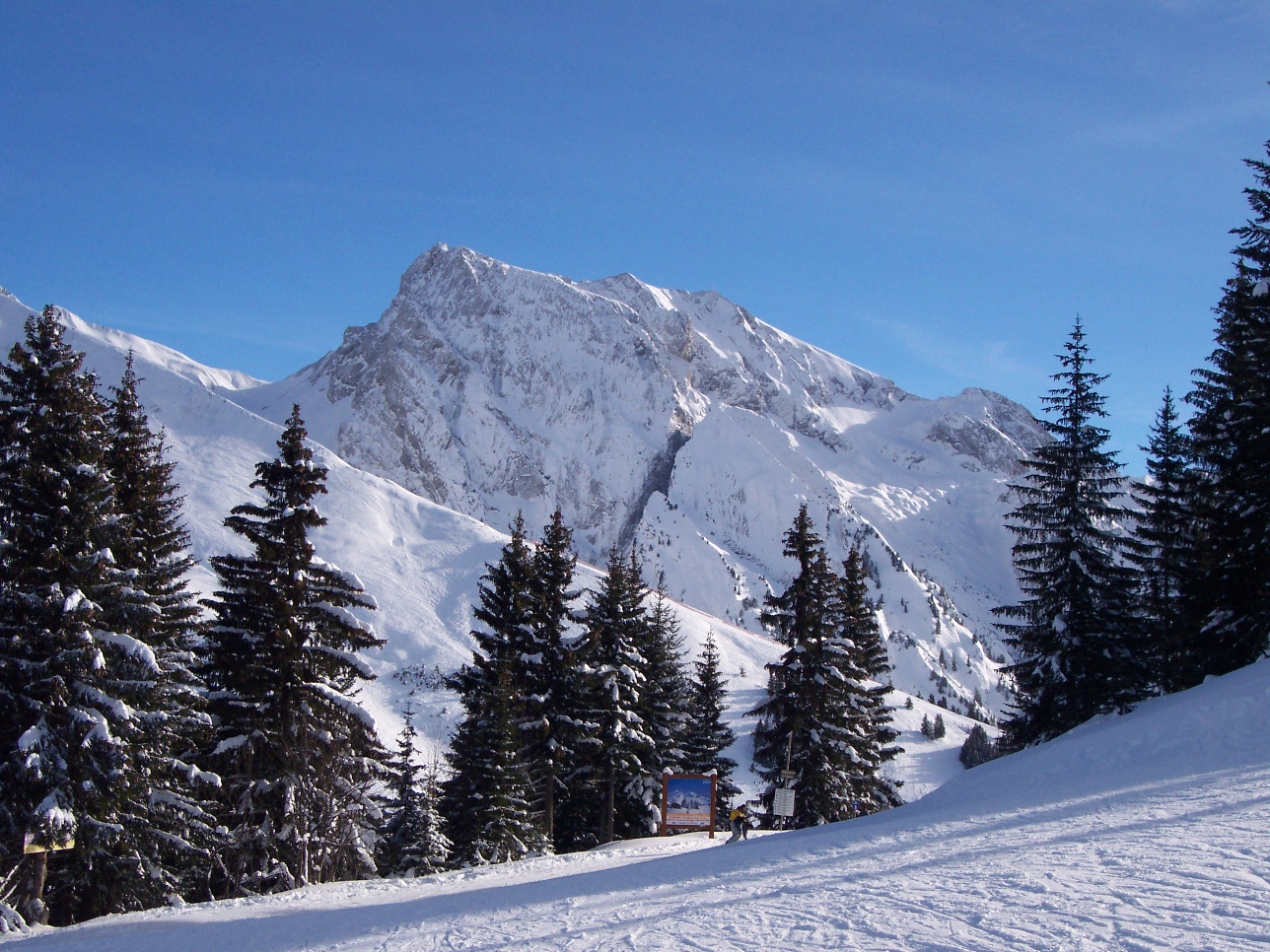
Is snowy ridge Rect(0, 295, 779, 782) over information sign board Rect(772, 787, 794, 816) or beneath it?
over

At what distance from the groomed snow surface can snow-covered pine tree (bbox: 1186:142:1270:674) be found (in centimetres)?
537

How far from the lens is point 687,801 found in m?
24.4

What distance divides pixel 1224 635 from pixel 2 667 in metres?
27.5

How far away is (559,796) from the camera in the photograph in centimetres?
3094

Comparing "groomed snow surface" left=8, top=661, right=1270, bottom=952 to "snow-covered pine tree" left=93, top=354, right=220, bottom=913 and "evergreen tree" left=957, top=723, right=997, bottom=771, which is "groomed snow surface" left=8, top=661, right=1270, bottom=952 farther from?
"evergreen tree" left=957, top=723, right=997, bottom=771

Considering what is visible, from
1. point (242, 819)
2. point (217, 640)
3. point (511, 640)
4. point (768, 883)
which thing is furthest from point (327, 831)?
point (768, 883)

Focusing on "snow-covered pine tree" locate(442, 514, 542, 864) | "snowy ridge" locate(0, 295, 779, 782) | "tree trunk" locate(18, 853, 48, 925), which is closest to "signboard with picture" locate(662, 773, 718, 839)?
"snow-covered pine tree" locate(442, 514, 542, 864)

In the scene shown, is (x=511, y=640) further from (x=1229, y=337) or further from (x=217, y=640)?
(x=1229, y=337)

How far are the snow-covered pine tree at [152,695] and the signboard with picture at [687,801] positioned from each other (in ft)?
36.1

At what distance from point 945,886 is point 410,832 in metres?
26.1

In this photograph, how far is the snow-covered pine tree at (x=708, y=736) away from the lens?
39569mm

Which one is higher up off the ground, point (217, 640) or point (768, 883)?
point (217, 640)

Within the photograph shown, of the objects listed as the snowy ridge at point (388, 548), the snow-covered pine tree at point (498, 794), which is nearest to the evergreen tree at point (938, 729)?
the snowy ridge at point (388, 548)

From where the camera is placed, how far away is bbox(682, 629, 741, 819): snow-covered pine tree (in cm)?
3957
